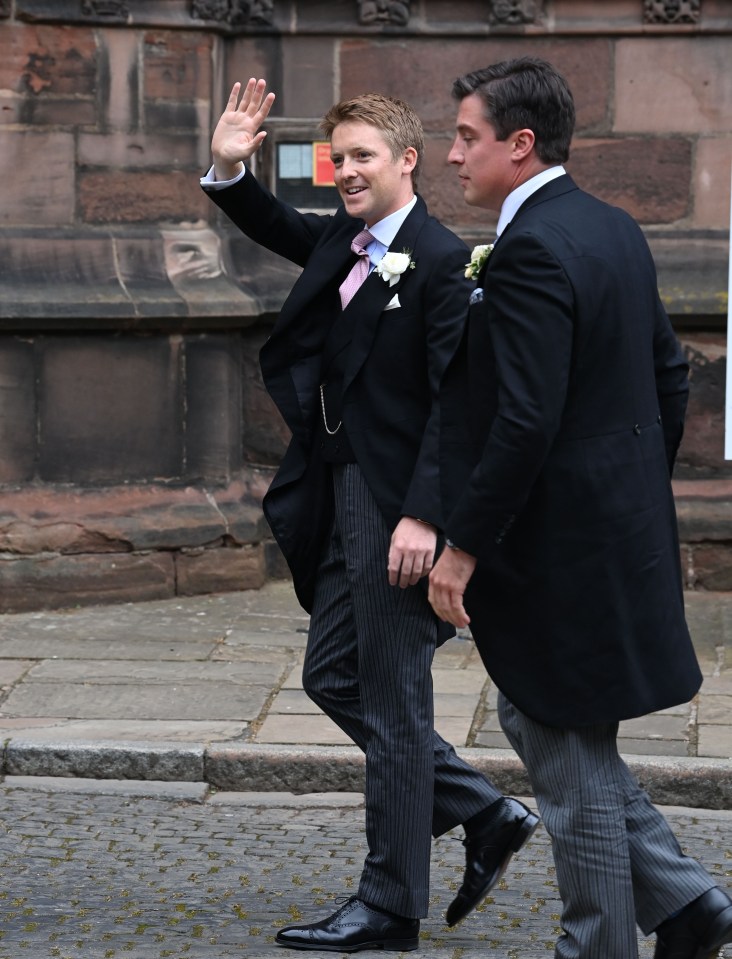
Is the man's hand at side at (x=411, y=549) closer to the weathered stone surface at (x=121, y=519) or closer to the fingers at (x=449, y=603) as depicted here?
the fingers at (x=449, y=603)

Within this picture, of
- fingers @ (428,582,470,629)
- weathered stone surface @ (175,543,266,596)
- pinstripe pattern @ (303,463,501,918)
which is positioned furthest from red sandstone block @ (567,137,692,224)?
fingers @ (428,582,470,629)

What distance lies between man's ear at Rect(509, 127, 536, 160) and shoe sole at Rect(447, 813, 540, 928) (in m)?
1.65

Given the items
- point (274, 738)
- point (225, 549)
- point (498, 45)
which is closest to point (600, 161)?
point (498, 45)

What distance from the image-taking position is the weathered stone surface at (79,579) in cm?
790

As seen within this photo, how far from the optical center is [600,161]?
8.43 meters

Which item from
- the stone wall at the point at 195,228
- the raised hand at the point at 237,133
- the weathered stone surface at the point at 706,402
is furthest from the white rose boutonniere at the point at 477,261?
the weathered stone surface at the point at 706,402

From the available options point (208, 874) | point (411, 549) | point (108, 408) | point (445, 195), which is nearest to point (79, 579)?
point (108, 408)

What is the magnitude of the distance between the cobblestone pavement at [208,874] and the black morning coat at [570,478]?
35.5 inches

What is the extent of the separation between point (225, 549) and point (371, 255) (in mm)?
4180

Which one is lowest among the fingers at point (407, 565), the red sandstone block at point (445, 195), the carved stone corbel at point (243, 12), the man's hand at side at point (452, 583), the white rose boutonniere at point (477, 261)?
the fingers at point (407, 565)

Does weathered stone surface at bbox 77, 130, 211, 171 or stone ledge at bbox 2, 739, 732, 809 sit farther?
weathered stone surface at bbox 77, 130, 211, 171

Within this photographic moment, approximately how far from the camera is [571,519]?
3.45 meters

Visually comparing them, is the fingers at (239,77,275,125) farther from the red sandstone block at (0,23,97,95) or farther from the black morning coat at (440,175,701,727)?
the red sandstone block at (0,23,97,95)

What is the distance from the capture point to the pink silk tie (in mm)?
4219
